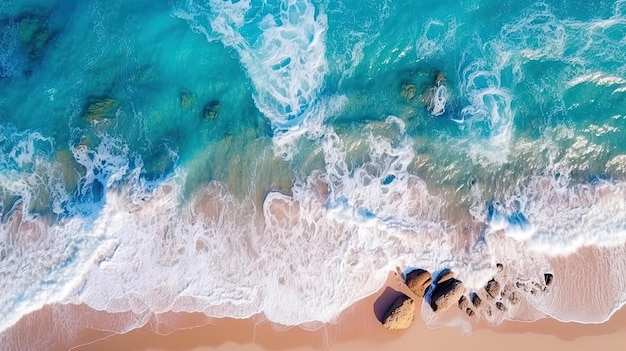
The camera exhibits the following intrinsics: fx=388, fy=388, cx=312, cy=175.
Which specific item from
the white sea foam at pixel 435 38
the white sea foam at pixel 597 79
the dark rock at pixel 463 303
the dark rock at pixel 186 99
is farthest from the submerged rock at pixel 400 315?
the dark rock at pixel 186 99

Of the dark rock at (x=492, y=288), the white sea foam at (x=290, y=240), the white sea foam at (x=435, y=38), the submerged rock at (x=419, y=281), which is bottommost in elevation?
the dark rock at (x=492, y=288)

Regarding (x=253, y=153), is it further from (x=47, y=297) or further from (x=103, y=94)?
(x=47, y=297)

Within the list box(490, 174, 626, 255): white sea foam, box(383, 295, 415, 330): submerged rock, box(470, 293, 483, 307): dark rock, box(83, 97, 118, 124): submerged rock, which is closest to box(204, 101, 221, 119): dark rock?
box(83, 97, 118, 124): submerged rock

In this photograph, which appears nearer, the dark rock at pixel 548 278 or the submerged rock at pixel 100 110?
the dark rock at pixel 548 278

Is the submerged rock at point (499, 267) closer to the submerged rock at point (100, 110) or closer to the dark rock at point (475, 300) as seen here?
the dark rock at point (475, 300)

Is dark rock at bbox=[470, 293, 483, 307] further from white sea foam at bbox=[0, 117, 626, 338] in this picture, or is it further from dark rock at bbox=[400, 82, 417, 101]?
dark rock at bbox=[400, 82, 417, 101]

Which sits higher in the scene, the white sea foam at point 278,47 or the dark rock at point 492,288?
the white sea foam at point 278,47

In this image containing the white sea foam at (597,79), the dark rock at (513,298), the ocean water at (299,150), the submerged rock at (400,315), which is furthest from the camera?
the white sea foam at (597,79)

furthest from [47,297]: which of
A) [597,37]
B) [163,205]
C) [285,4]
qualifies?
[597,37]
